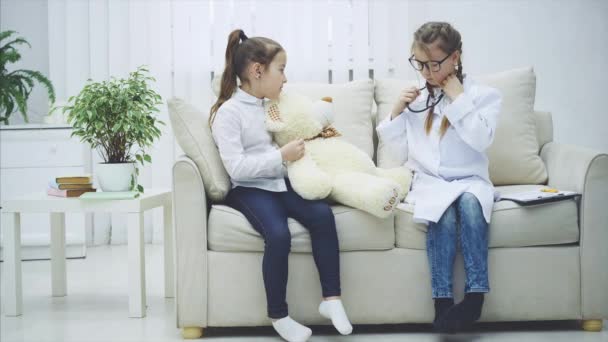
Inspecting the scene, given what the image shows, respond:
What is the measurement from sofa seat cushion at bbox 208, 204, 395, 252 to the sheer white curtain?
1.69 meters

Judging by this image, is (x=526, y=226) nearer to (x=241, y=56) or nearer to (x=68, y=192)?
(x=241, y=56)

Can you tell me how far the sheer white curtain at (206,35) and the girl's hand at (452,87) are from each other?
1.49 metres

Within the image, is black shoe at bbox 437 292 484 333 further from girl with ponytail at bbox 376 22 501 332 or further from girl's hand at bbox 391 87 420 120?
girl's hand at bbox 391 87 420 120

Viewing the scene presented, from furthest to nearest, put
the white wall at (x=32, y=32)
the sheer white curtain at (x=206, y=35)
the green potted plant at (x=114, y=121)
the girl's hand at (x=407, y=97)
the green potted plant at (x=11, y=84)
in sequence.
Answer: the white wall at (x=32, y=32)
the sheer white curtain at (x=206, y=35)
the green potted plant at (x=11, y=84)
the green potted plant at (x=114, y=121)
the girl's hand at (x=407, y=97)

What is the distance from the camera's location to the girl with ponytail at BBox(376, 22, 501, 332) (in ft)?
5.75

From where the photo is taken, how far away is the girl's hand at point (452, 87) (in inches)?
75.5

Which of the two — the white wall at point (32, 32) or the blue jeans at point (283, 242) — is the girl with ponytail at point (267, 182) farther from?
the white wall at point (32, 32)

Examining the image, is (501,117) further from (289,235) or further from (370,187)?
(289,235)

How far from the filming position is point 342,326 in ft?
5.50

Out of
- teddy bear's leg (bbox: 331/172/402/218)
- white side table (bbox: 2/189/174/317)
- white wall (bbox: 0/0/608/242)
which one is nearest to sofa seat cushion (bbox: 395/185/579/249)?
teddy bear's leg (bbox: 331/172/402/218)

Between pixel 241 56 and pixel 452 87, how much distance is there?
2.18 ft

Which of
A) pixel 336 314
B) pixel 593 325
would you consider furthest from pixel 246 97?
pixel 593 325

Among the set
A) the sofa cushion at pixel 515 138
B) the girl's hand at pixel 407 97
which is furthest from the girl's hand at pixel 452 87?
the sofa cushion at pixel 515 138

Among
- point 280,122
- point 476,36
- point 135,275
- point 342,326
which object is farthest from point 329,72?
point 342,326
